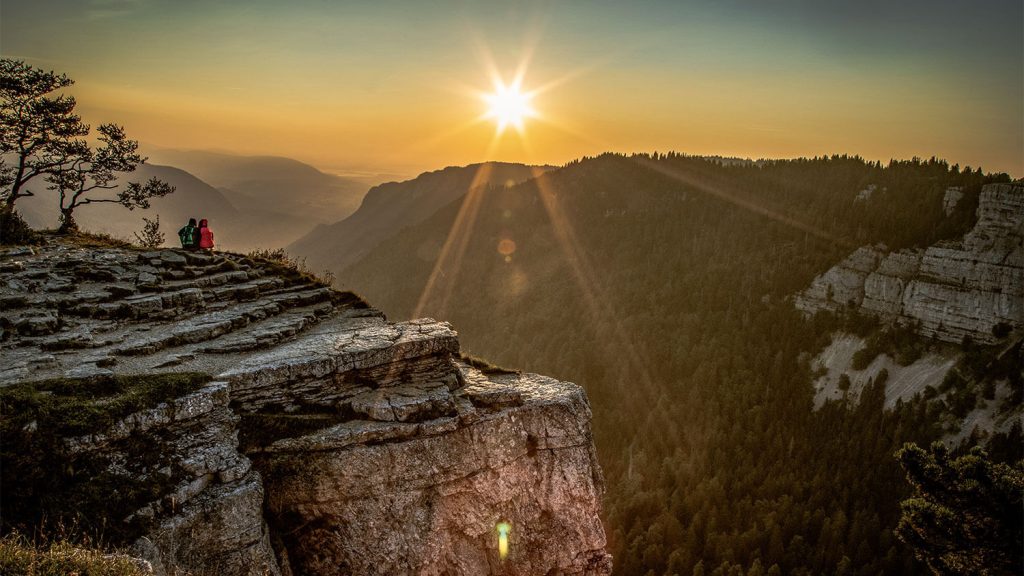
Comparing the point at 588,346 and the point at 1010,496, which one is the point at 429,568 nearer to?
the point at 1010,496

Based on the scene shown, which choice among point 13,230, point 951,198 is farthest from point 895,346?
point 13,230

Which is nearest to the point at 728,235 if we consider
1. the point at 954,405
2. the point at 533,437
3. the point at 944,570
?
the point at 954,405

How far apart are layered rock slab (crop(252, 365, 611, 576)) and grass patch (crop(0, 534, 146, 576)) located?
6931 mm

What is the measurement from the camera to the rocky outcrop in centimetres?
9469

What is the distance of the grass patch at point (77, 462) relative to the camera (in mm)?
11844

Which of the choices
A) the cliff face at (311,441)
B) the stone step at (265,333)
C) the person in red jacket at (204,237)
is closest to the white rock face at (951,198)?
the cliff face at (311,441)

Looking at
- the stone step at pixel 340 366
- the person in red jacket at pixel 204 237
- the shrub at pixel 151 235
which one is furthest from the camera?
the shrub at pixel 151 235

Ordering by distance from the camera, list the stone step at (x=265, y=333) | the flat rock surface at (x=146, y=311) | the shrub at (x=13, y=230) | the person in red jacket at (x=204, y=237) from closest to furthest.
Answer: the flat rock surface at (x=146, y=311) < the stone step at (x=265, y=333) < the shrub at (x=13, y=230) < the person in red jacket at (x=204, y=237)

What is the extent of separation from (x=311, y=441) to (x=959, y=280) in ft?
405

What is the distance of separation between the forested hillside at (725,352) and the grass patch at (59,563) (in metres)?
58.1

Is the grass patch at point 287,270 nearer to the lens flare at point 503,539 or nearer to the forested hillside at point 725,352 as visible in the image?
the lens flare at point 503,539

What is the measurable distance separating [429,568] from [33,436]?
35.5ft

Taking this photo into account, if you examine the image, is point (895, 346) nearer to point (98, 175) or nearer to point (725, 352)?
point (725, 352)

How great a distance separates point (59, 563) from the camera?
8.04 meters
